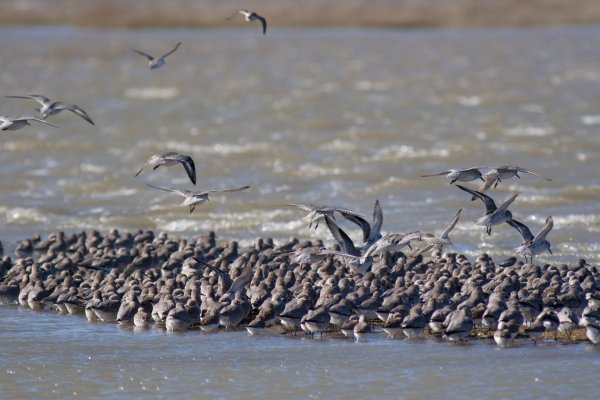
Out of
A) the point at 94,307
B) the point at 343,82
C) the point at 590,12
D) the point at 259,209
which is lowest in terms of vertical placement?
the point at 94,307

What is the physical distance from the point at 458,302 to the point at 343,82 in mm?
30502

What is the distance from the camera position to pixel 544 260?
18.8 meters

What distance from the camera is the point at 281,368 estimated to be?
1324 cm

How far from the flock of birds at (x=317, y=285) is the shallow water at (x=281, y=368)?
30cm

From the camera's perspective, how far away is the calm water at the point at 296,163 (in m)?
13.1

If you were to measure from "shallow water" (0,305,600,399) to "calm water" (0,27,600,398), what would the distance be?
0.03 meters

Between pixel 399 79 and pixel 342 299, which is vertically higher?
pixel 399 79

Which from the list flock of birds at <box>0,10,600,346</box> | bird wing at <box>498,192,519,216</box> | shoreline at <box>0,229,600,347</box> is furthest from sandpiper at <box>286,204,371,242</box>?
bird wing at <box>498,192,519,216</box>

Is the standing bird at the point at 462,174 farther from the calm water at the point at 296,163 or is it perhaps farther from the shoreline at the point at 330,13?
the shoreline at the point at 330,13

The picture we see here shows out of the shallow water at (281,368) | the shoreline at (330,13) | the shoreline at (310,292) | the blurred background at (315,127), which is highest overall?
the shoreline at (330,13)

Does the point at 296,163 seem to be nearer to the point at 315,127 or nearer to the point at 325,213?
the point at 315,127

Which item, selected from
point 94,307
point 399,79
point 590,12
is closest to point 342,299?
point 94,307

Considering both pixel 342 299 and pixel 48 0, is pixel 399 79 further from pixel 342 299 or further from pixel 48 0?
pixel 48 0

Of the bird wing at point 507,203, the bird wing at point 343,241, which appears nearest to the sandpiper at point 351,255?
the bird wing at point 343,241
